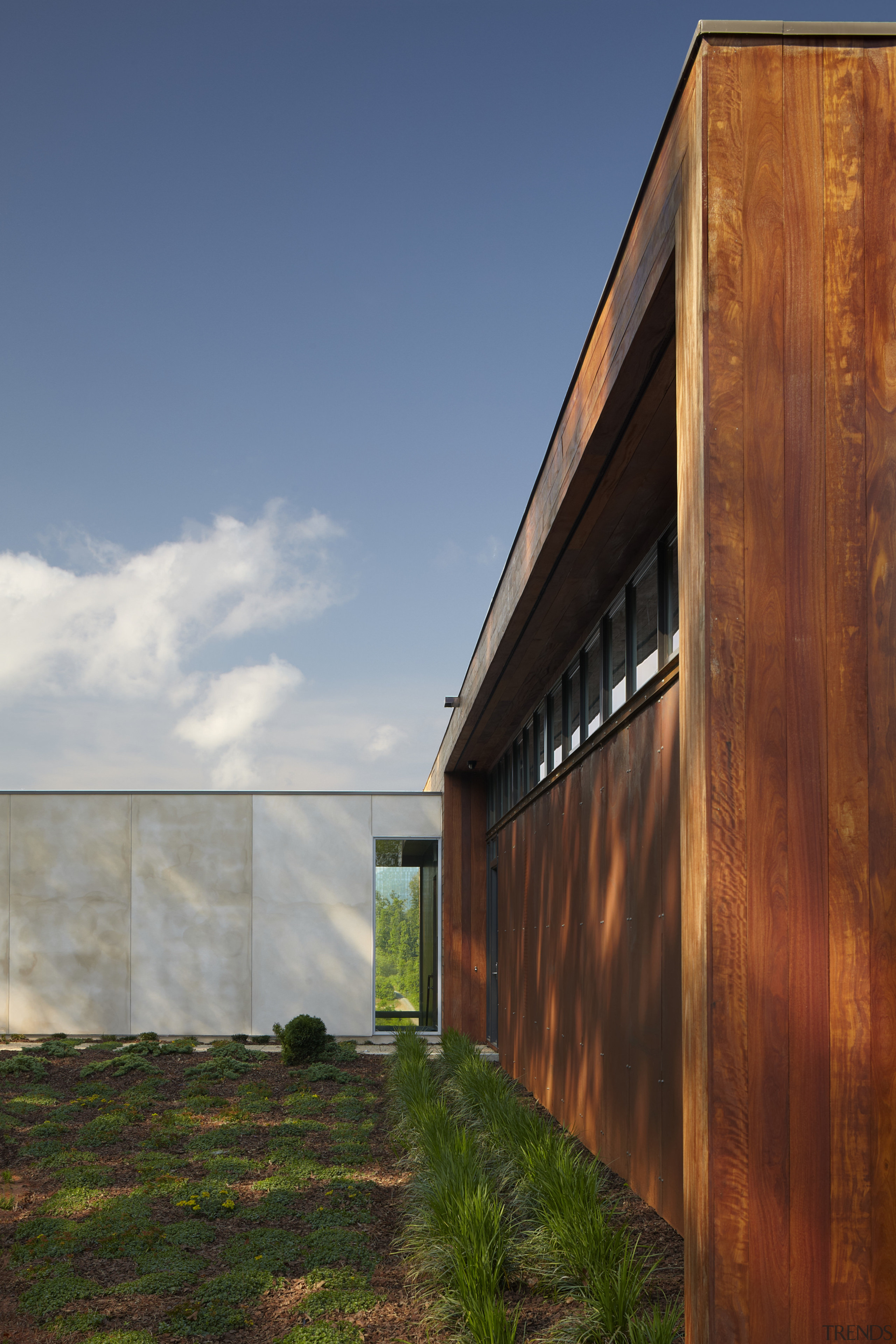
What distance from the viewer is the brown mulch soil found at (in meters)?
4.00

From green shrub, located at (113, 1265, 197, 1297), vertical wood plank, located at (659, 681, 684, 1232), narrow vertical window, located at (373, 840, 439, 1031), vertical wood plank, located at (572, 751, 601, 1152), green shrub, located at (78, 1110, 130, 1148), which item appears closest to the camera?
green shrub, located at (113, 1265, 197, 1297)

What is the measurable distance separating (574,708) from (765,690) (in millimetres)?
5188

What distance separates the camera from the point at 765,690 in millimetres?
2736

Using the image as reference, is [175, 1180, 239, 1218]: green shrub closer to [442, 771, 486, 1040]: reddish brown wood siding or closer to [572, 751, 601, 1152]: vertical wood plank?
[572, 751, 601, 1152]: vertical wood plank

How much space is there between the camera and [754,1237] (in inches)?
99.3

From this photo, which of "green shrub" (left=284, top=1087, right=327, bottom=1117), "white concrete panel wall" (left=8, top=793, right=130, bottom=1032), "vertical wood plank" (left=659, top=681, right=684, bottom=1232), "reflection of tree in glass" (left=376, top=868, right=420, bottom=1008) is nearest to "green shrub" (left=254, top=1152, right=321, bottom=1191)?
"green shrub" (left=284, top=1087, right=327, bottom=1117)

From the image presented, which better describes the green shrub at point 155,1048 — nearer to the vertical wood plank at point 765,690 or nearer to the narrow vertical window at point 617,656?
the narrow vertical window at point 617,656

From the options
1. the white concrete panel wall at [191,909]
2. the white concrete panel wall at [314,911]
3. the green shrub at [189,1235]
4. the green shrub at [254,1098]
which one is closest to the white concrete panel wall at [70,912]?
the white concrete panel wall at [191,909]

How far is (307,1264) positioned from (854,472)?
13.5 feet

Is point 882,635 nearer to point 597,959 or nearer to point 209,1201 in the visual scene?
point 597,959

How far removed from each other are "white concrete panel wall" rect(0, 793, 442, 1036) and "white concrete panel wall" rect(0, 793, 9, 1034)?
18mm

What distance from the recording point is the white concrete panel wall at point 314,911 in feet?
47.6

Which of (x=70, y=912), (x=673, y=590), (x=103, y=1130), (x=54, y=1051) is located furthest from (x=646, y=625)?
(x=70, y=912)

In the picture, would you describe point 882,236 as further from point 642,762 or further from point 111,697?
point 111,697
